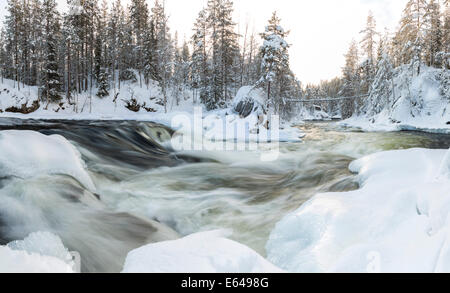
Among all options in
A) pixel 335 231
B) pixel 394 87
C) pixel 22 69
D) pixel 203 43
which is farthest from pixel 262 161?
pixel 22 69

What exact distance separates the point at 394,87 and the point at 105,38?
41155 mm

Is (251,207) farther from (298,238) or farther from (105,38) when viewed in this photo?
(105,38)

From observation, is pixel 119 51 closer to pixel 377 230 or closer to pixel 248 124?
pixel 248 124

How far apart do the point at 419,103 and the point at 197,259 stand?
91.7ft

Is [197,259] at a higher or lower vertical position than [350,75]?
lower

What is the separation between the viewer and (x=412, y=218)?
7.48ft

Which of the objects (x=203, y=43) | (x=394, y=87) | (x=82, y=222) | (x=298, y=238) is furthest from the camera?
(x=203, y=43)

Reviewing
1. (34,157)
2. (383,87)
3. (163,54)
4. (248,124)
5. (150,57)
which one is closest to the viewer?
(34,157)

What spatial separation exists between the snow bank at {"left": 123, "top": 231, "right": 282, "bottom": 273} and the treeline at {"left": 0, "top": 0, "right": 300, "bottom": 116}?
872 inches

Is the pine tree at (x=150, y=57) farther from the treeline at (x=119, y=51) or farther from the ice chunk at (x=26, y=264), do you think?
the ice chunk at (x=26, y=264)

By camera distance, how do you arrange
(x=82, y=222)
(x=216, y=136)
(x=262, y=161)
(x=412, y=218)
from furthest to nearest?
(x=216, y=136)
(x=262, y=161)
(x=82, y=222)
(x=412, y=218)

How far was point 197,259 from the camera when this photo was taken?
5.89ft

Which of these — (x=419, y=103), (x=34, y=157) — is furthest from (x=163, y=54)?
(x=34, y=157)

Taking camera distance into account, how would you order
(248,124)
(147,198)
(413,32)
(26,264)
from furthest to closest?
1. (413,32)
2. (248,124)
3. (147,198)
4. (26,264)
